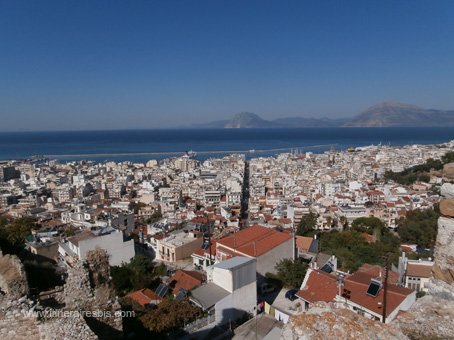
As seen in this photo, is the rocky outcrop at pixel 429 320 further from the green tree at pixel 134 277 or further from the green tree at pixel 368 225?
the green tree at pixel 368 225

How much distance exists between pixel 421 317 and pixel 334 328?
0.99 m

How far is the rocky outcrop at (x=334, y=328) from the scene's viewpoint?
236 centimetres

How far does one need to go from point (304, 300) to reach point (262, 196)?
35.8m

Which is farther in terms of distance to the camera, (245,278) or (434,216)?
(434,216)

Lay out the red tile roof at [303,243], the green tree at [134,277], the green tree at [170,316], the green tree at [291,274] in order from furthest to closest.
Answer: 1. the red tile roof at [303,243]
2. the green tree at [291,274]
3. the green tree at [134,277]
4. the green tree at [170,316]

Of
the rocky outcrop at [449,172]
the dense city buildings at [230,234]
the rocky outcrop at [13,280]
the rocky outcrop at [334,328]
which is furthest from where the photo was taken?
the dense city buildings at [230,234]

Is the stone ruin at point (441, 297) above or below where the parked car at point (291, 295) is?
above

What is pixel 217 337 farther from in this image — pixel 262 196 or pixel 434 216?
pixel 262 196

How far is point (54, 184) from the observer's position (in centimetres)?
5784

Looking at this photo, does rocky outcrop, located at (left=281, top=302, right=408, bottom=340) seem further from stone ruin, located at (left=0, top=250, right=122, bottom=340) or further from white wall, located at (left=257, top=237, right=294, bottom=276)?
white wall, located at (left=257, top=237, right=294, bottom=276)

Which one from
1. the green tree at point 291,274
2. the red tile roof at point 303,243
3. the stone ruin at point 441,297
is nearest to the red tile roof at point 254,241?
the green tree at point 291,274

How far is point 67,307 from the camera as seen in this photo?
459 centimetres

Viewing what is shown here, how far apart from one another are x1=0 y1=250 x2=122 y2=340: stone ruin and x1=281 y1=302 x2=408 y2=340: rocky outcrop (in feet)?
7.66

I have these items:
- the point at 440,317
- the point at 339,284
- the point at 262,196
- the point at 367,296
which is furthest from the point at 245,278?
the point at 262,196
